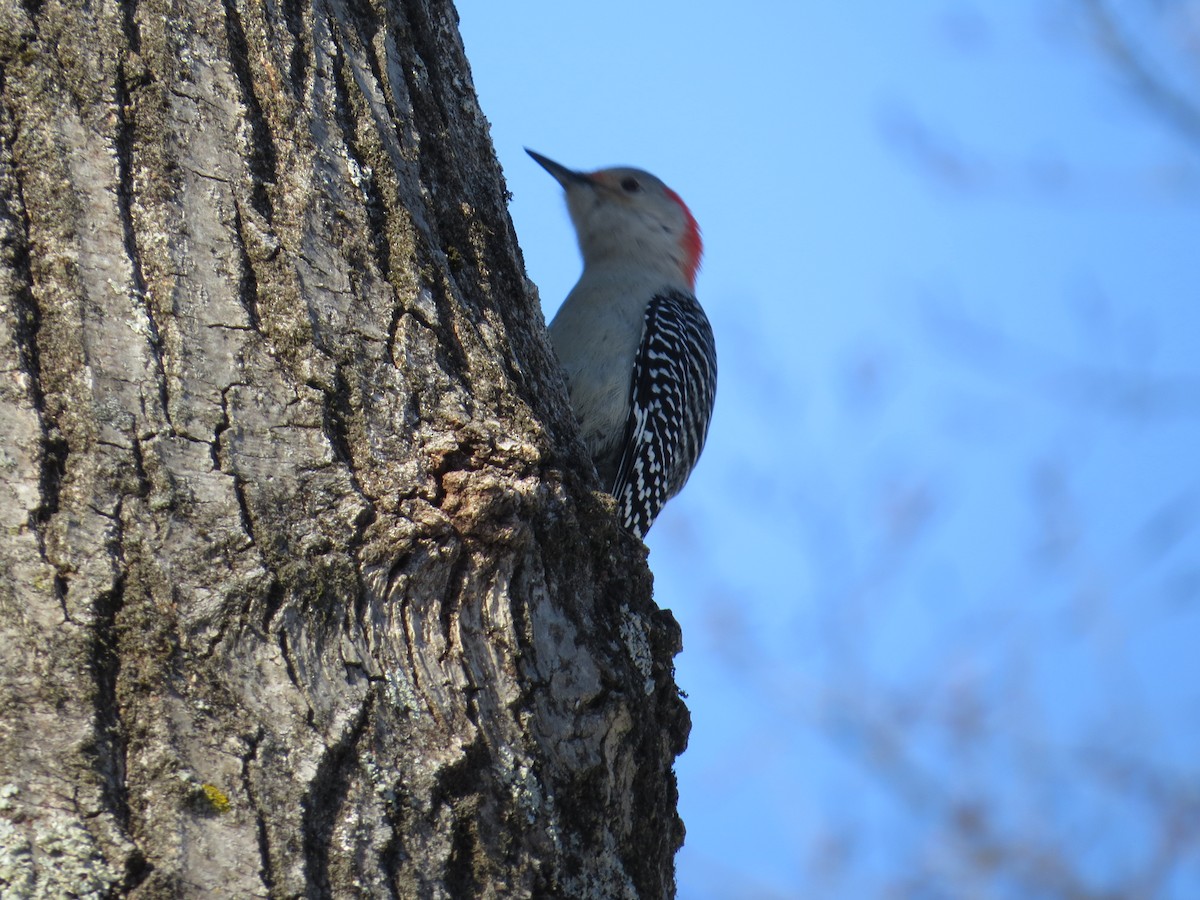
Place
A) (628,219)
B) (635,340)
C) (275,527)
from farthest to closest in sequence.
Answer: (628,219)
(635,340)
(275,527)

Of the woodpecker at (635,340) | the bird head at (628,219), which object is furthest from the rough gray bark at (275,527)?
the bird head at (628,219)

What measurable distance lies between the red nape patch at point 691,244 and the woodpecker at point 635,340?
0.06 ft

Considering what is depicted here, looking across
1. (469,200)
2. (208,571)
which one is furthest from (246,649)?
(469,200)

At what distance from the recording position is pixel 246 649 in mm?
1959

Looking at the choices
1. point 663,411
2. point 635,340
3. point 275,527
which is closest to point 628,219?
point 635,340

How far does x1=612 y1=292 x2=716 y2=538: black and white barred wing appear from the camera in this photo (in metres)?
5.44

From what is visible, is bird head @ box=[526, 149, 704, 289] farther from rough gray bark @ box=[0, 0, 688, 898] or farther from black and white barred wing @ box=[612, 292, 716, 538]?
rough gray bark @ box=[0, 0, 688, 898]

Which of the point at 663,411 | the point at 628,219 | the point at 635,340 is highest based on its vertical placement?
the point at 628,219

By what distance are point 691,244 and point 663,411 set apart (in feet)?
6.07

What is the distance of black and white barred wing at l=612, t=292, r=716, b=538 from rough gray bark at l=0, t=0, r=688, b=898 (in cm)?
288

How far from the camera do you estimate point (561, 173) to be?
23.2 feet

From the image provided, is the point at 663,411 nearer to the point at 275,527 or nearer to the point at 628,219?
the point at 628,219

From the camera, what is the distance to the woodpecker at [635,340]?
5453mm

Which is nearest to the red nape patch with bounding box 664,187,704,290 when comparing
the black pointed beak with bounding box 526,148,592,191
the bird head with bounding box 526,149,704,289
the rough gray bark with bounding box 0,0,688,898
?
the bird head with bounding box 526,149,704,289
